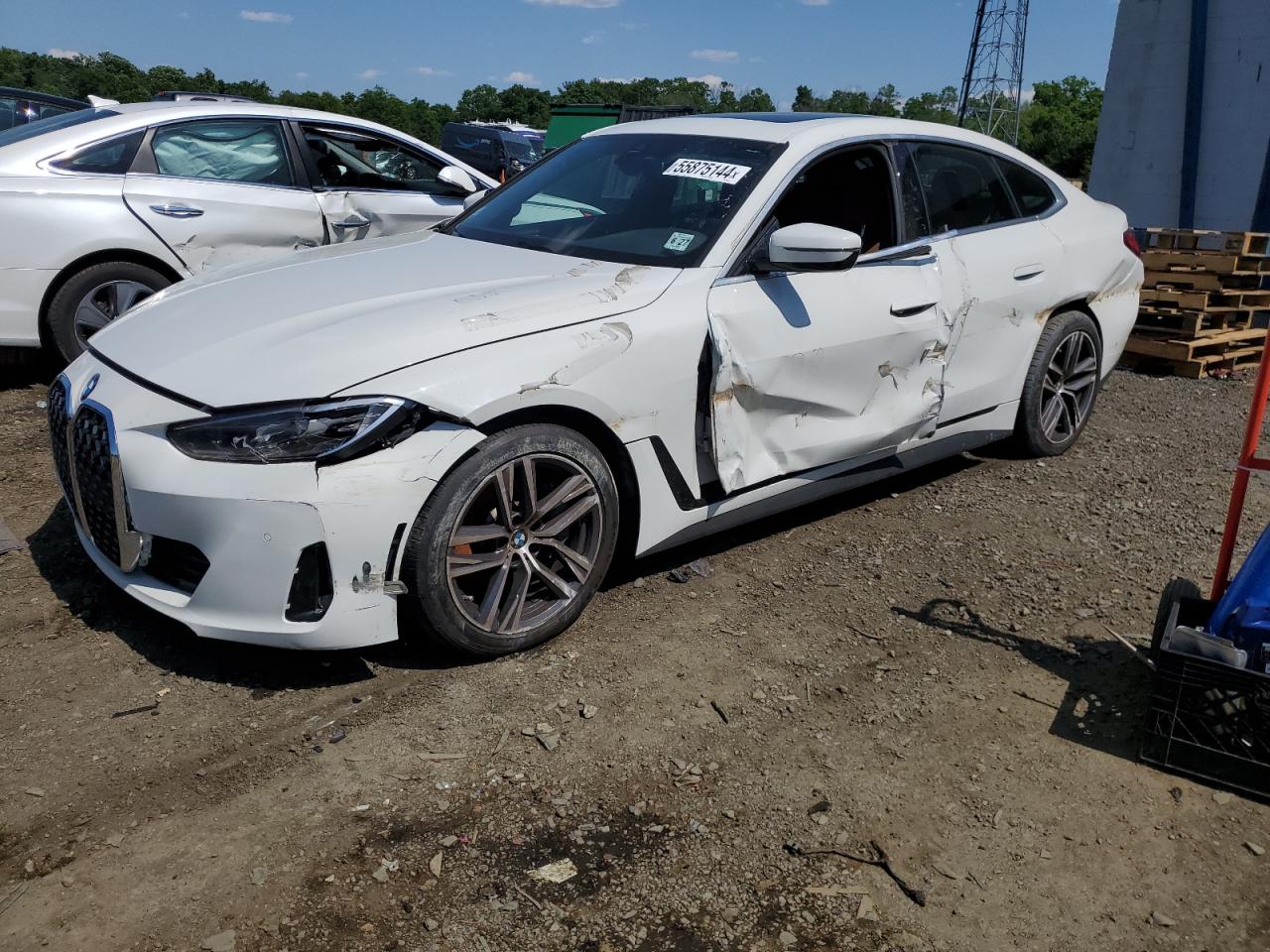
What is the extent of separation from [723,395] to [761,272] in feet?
1.71

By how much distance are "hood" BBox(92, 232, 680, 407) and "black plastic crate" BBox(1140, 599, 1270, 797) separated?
196 cm

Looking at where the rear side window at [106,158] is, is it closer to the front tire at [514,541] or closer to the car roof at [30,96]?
the front tire at [514,541]

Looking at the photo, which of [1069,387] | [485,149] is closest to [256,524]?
[1069,387]

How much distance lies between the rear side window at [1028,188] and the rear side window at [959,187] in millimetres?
88

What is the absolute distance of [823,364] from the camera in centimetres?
389

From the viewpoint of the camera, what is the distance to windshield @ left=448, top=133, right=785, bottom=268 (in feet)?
12.5

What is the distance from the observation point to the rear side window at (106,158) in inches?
230

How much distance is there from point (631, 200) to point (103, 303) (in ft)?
11.6

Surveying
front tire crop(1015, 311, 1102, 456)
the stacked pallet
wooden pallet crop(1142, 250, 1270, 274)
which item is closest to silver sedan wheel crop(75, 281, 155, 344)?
front tire crop(1015, 311, 1102, 456)

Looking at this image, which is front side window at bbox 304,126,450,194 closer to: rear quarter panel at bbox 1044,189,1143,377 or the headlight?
rear quarter panel at bbox 1044,189,1143,377

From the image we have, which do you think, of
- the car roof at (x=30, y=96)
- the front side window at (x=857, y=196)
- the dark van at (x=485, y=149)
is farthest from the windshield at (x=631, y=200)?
the dark van at (x=485, y=149)

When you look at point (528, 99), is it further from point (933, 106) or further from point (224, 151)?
point (224, 151)

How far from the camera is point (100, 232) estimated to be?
5.79m

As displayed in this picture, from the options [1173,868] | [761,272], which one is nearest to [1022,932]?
[1173,868]
